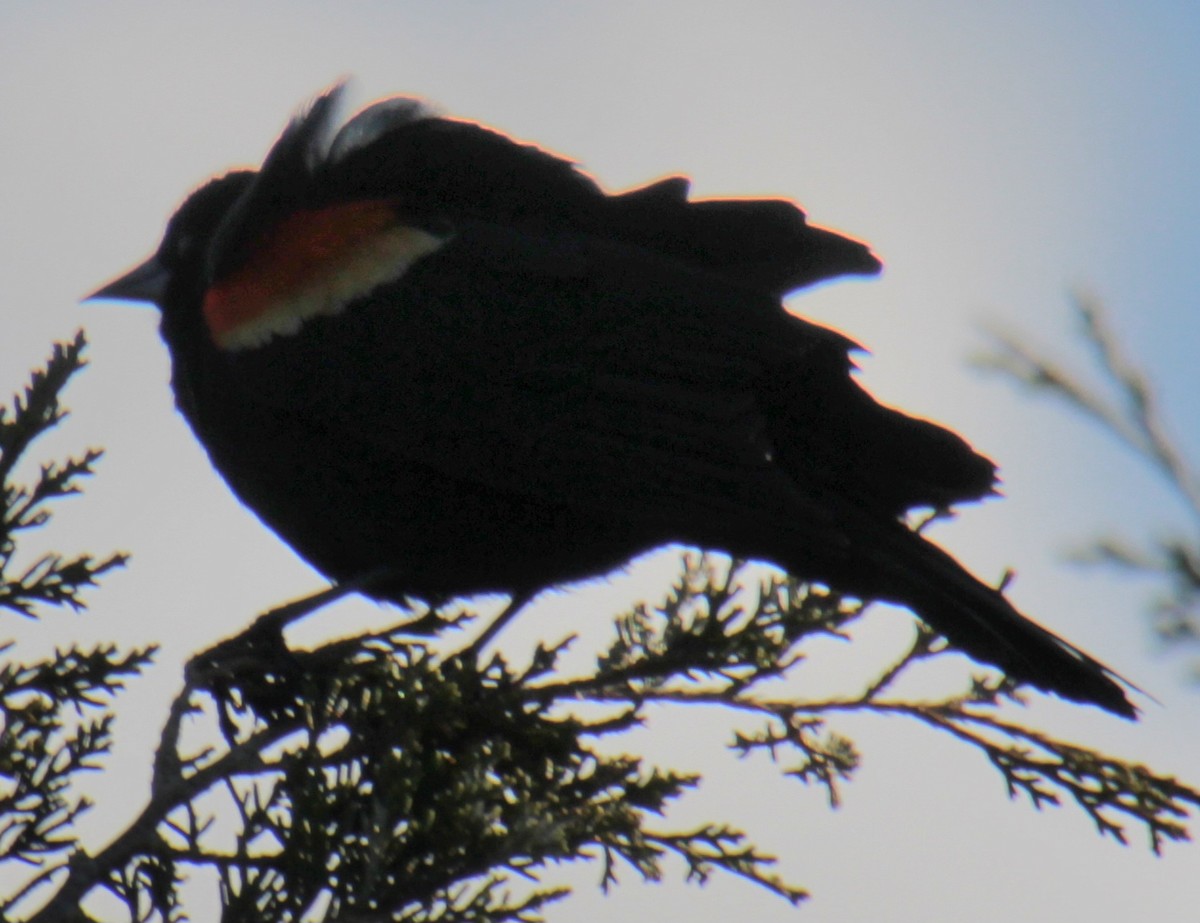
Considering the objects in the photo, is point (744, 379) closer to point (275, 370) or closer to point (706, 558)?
point (706, 558)

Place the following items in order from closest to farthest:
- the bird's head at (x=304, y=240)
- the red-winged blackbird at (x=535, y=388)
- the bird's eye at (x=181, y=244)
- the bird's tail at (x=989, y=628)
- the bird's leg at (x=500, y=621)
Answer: the bird's tail at (x=989, y=628), the red-winged blackbird at (x=535, y=388), the bird's head at (x=304, y=240), the bird's leg at (x=500, y=621), the bird's eye at (x=181, y=244)

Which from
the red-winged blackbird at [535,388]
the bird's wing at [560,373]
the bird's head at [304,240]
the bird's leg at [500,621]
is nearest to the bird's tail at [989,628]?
the red-winged blackbird at [535,388]

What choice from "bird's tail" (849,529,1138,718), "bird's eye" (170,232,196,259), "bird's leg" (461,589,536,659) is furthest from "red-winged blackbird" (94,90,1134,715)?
"bird's eye" (170,232,196,259)

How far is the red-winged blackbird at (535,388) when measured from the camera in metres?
2.60

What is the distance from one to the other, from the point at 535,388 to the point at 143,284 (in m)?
1.49

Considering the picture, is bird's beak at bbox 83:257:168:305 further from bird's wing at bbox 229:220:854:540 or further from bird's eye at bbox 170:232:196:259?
bird's wing at bbox 229:220:854:540

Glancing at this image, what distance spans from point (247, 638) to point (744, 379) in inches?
47.0

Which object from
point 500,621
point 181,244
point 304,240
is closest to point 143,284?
point 181,244

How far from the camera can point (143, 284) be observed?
3766 mm

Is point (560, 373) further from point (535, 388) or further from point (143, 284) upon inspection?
point (143, 284)

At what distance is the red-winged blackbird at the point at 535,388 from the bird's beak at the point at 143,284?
40 cm

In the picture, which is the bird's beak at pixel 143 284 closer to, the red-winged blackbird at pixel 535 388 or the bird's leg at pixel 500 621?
the red-winged blackbird at pixel 535 388

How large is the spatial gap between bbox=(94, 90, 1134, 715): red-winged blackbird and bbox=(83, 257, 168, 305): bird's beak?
399mm

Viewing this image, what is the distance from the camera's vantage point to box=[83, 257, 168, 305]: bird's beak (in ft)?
12.3
